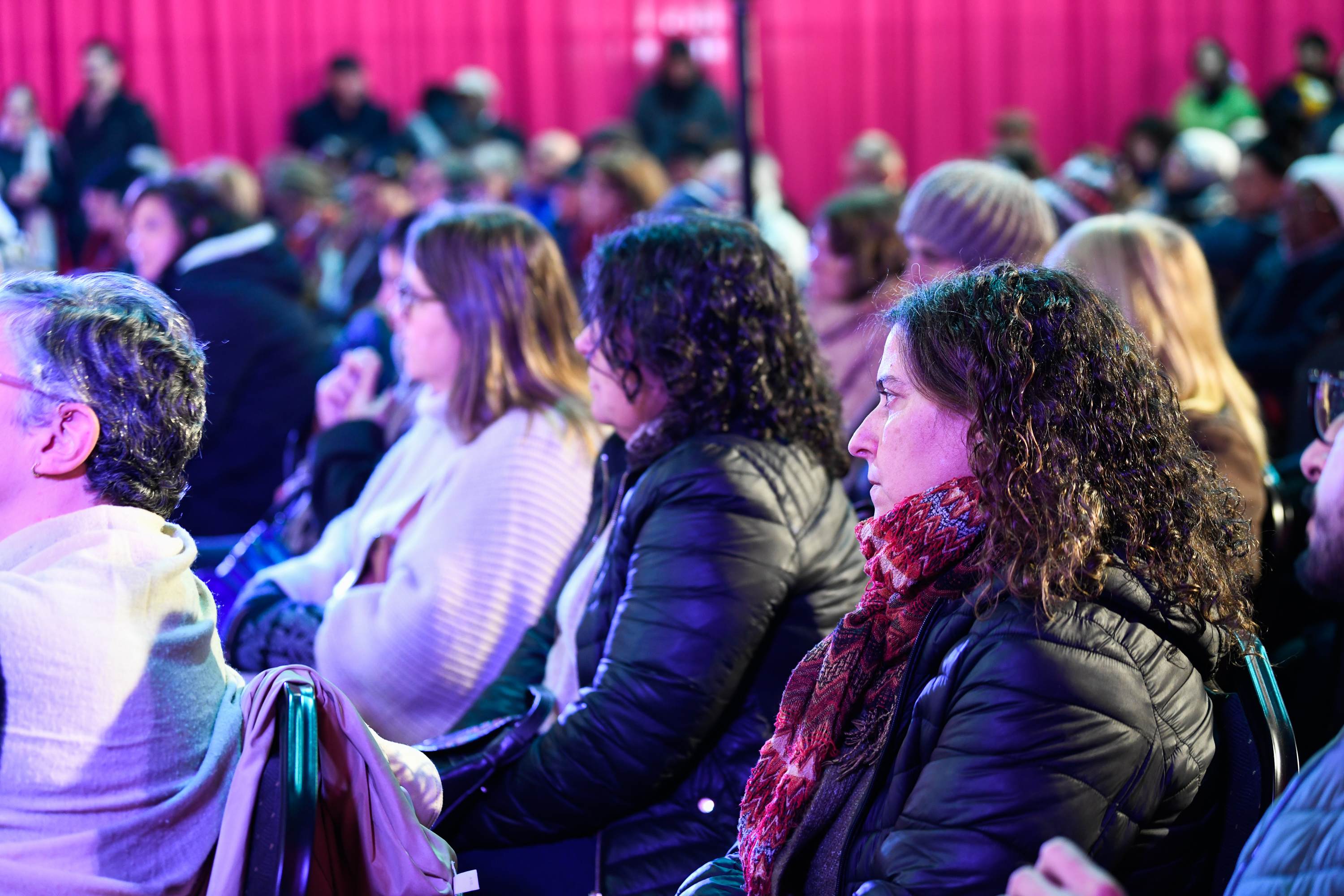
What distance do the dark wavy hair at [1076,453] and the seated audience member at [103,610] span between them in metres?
0.83

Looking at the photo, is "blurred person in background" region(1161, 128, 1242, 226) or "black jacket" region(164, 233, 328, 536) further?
"blurred person in background" region(1161, 128, 1242, 226)

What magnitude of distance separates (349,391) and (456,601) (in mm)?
996

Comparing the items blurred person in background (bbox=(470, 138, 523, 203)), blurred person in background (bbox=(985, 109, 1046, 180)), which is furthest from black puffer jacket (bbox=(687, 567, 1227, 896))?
blurred person in background (bbox=(470, 138, 523, 203))

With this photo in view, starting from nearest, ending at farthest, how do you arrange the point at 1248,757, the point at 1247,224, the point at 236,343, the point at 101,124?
the point at 1248,757 < the point at 236,343 < the point at 1247,224 < the point at 101,124

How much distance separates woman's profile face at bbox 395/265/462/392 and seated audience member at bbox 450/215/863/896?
0.51 metres

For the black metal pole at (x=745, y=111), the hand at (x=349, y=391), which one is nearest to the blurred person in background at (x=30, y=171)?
the black metal pole at (x=745, y=111)

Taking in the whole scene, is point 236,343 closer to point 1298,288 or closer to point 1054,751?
point 1054,751

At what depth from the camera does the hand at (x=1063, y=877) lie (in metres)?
0.94

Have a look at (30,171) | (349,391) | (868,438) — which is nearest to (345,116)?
(30,171)

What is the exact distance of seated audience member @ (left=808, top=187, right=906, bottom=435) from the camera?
3.52m

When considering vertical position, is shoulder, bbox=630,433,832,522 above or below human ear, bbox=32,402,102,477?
below

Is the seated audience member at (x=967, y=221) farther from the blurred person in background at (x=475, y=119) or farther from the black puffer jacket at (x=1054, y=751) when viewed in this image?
the blurred person in background at (x=475, y=119)

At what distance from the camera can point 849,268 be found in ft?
11.9

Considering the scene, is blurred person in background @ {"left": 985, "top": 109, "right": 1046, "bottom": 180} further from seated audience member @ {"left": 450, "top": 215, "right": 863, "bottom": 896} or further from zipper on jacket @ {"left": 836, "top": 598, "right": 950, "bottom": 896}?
zipper on jacket @ {"left": 836, "top": 598, "right": 950, "bottom": 896}
